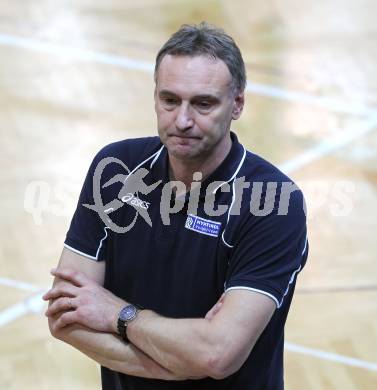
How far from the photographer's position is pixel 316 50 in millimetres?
8695

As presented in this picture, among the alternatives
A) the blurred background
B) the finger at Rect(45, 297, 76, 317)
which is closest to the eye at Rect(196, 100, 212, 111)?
the finger at Rect(45, 297, 76, 317)

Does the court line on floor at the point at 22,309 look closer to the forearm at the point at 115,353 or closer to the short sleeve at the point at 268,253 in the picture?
the forearm at the point at 115,353

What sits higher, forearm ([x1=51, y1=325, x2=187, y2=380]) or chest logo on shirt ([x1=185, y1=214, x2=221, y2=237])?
chest logo on shirt ([x1=185, y1=214, x2=221, y2=237])

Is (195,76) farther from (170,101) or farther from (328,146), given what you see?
(328,146)

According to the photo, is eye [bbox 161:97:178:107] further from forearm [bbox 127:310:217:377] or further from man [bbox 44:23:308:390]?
forearm [bbox 127:310:217:377]

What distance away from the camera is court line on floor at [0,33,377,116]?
26.2 feet

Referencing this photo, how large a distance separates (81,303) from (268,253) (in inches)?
29.5

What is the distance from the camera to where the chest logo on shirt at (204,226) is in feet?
11.1

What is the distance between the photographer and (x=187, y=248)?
3.46 m

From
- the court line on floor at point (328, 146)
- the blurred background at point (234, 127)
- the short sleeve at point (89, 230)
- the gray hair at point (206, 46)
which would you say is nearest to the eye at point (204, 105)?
the gray hair at point (206, 46)

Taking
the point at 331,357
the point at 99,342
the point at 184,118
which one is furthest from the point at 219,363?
the point at 331,357

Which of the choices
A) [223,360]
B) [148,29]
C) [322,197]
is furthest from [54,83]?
[223,360]

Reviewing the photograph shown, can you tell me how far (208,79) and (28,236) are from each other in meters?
3.34

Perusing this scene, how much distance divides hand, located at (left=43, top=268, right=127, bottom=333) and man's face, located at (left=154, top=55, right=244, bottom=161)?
61 cm
